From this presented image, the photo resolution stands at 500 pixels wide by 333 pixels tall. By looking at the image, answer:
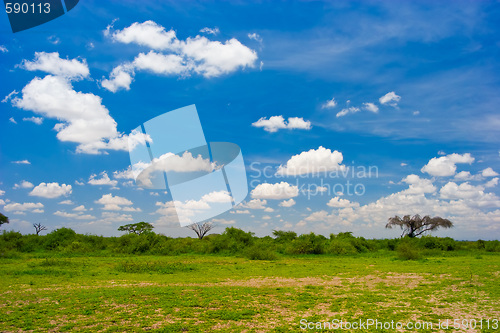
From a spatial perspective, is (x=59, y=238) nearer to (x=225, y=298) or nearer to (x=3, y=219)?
(x=3, y=219)

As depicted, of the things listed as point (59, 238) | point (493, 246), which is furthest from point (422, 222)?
point (59, 238)

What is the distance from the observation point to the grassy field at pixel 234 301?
9195 millimetres

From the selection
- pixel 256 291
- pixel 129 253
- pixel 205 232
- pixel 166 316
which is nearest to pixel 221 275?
pixel 256 291

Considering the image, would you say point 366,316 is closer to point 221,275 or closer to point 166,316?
point 166,316

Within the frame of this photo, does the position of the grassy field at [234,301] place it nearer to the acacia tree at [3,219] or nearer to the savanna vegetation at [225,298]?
the savanna vegetation at [225,298]

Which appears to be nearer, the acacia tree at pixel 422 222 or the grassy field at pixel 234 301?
the grassy field at pixel 234 301

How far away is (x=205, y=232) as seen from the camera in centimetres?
6612

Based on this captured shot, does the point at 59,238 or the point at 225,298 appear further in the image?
the point at 59,238

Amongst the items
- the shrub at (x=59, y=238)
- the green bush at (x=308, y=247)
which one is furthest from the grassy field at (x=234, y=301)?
Answer: the shrub at (x=59, y=238)

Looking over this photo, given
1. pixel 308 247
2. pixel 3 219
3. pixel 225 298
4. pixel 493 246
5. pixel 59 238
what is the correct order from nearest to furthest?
pixel 225 298 → pixel 308 247 → pixel 59 238 → pixel 493 246 → pixel 3 219

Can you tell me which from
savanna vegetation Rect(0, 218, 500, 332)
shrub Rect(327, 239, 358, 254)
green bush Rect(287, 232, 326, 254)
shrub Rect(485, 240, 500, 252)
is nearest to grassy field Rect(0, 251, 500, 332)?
savanna vegetation Rect(0, 218, 500, 332)

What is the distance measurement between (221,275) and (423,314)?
38.7 feet

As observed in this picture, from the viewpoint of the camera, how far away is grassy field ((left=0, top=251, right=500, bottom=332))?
30.2 feet

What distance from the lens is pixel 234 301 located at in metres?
11.9
